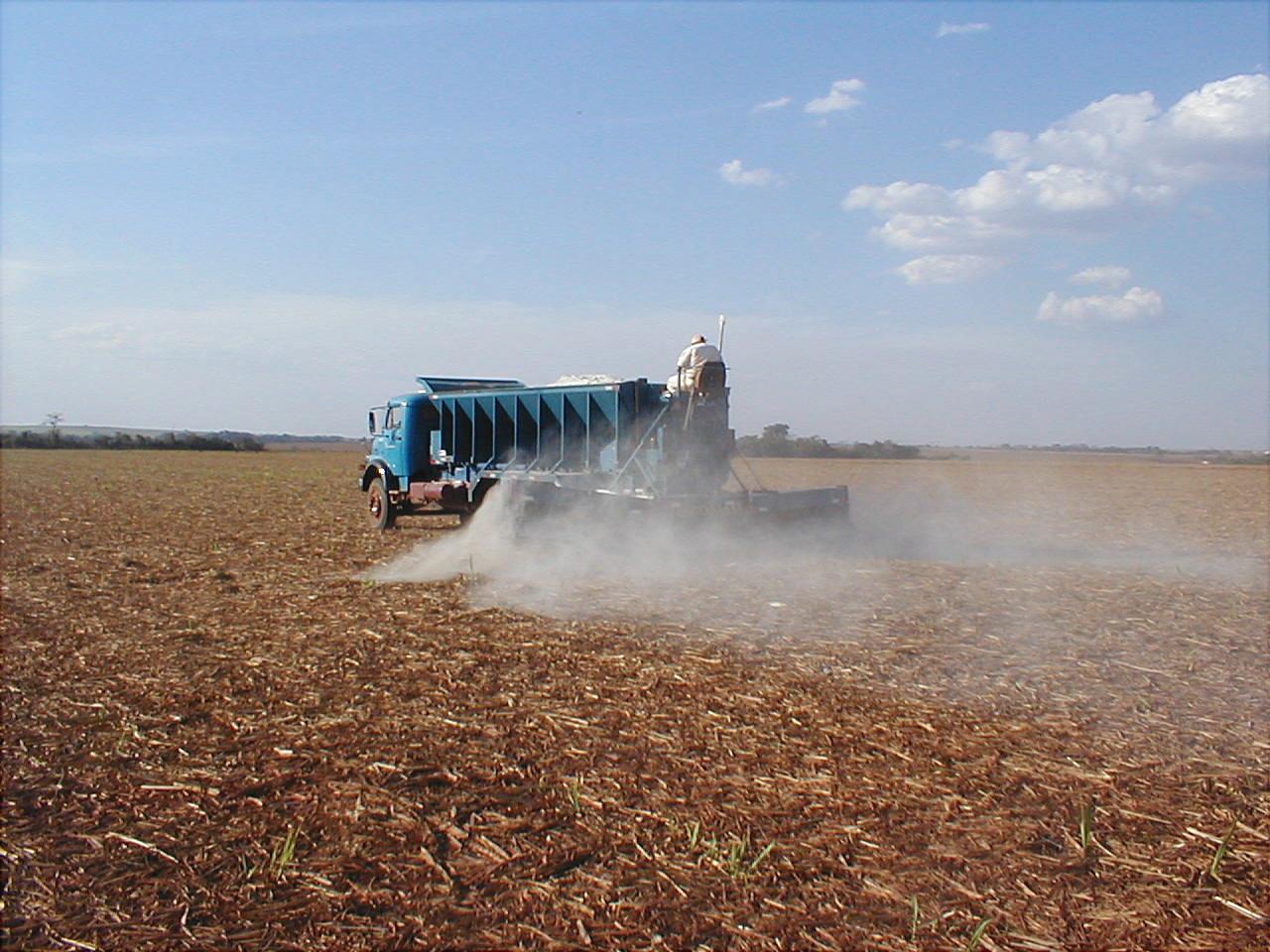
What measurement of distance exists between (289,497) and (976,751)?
87.5 ft

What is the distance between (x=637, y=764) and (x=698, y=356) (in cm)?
1094

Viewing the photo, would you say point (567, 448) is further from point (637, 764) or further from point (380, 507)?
point (637, 764)

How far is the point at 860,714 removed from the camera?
6832 millimetres

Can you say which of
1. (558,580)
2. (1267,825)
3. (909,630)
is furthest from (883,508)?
(1267,825)

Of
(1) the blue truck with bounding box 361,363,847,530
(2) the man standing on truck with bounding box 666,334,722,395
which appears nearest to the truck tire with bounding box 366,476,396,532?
(1) the blue truck with bounding box 361,363,847,530

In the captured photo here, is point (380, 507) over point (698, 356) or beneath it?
beneath

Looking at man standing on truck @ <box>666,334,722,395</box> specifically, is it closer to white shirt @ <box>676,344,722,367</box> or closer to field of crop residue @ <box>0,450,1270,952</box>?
white shirt @ <box>676,344,722,367</box>

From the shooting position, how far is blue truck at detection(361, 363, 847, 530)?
1616 cm

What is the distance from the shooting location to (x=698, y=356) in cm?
1628

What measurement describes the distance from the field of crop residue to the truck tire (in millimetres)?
7477

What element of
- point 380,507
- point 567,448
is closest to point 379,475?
point 380,507

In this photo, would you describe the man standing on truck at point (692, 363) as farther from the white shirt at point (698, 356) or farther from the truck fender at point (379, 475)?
the truck fender at point (379, 475)

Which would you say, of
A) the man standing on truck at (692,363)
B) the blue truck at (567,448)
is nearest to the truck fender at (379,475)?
the blue truck at (567,448)

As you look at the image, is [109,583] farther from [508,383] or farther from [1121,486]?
[1121,486]
